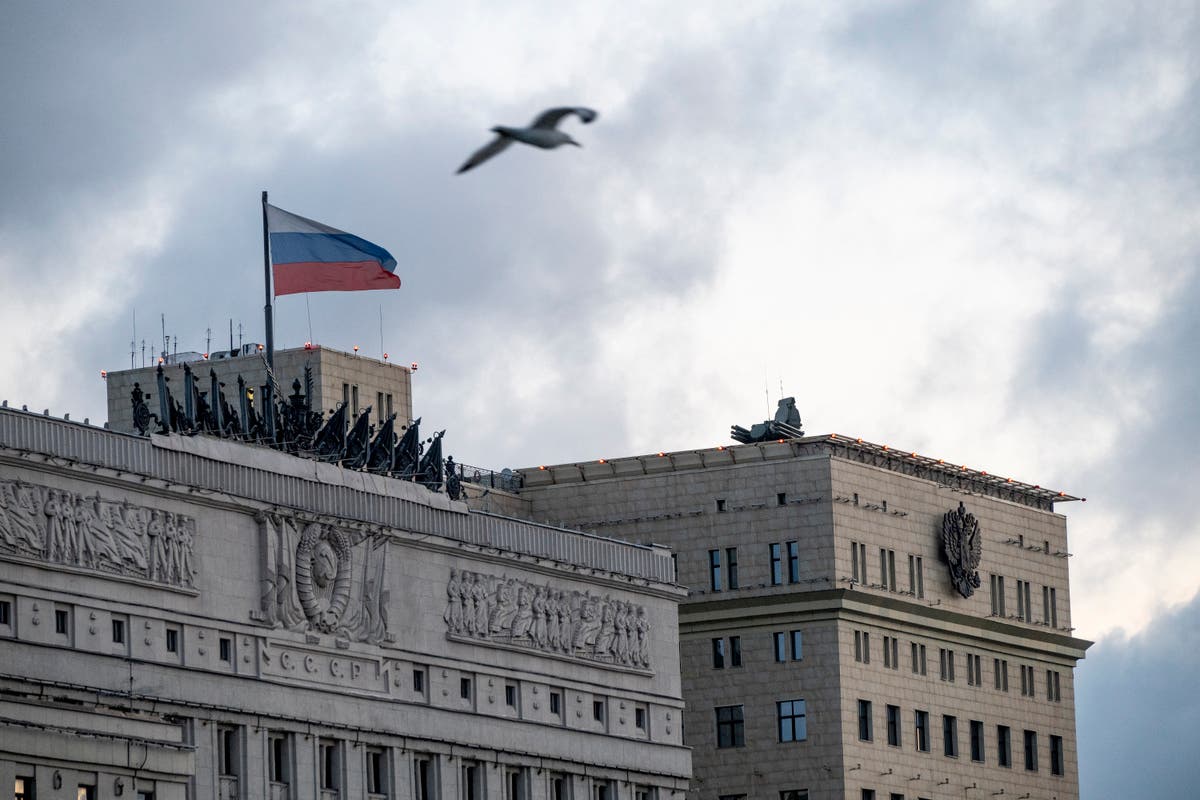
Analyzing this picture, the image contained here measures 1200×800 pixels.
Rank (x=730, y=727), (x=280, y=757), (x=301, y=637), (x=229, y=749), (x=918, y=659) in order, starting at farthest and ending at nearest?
(x=918, y=659), (x=730, y=727), (x=301, y=637), (x=280, y=757), (x=229, y=749)

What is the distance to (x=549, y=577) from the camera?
390ft

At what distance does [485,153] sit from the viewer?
56562mm

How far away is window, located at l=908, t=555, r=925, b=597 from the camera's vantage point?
458 ft

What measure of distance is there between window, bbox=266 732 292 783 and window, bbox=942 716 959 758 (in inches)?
1646

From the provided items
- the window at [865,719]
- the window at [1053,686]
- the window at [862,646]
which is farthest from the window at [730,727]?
the window at [1053,686]

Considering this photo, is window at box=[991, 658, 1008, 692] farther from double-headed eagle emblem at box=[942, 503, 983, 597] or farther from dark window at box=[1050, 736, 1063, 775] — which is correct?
dark window at box=[1050, 736, 1063, 775]

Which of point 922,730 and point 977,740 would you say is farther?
point 977,740

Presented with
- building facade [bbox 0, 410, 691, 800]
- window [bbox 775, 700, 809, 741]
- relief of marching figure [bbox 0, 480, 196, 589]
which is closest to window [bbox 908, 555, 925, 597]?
window [bbox 775, 700, 809, 741]

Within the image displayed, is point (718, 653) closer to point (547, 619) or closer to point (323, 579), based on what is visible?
point (547, 619)

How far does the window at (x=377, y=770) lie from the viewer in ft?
360

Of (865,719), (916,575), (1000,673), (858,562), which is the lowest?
(865,719)

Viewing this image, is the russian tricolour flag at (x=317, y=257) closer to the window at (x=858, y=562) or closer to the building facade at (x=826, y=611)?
the building facade at (x=826, y=611)

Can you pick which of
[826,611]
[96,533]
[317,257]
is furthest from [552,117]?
[826,611]

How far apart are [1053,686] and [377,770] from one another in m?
47.5
